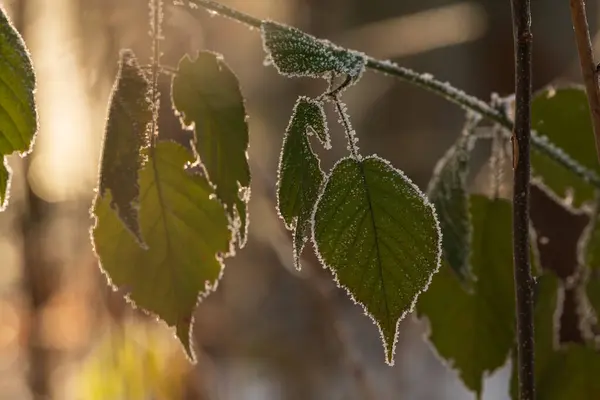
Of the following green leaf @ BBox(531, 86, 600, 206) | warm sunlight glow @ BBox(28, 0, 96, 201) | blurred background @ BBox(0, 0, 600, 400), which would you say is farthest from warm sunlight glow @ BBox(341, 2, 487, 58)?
green leaf @ BBox(531, 86, 600, 206)

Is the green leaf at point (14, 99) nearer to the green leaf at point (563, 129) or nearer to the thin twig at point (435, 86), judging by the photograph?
the thin twig at point (435, 86)

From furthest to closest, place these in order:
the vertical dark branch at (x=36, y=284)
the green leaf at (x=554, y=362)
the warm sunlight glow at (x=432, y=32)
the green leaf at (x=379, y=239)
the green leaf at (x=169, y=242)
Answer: the warm sunlight glow at (x=432, y=32) → the vertical dark branch at (x=36, y=284) → the green leaf at (x=554, y=362) → the green leaf at (x=169, y=242) → the green leaf at (x=379, y=239)

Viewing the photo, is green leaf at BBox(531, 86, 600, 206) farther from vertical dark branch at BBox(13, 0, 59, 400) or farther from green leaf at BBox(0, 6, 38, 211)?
vertical dark branch at BBox(13, 0, 59, 400)

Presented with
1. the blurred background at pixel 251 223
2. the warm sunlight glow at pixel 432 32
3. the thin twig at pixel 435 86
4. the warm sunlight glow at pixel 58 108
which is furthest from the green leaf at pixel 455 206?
the warm sunlight glow at pixel 432 32

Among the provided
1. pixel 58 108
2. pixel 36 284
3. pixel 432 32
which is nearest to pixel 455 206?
pixel 58 108

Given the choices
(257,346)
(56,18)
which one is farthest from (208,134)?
(257,346)

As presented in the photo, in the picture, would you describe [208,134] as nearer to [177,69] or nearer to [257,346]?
[177,69]

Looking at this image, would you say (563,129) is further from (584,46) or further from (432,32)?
(432,32)
